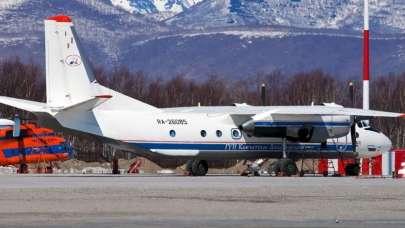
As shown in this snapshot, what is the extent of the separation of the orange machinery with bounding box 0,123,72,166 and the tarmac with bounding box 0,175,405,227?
21593 mm

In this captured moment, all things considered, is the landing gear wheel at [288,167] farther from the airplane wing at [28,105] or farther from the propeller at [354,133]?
the airplane wing at [28,105]

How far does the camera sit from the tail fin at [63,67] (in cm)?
6525

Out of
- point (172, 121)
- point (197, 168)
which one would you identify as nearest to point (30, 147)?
point (197, 168)

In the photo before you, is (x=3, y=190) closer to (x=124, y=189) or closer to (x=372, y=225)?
(x=124, y=189)

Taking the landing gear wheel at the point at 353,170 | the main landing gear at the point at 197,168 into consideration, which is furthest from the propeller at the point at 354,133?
the main landing gear at the point at 197,168

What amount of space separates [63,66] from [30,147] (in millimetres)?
18277

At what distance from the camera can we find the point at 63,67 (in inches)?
2581

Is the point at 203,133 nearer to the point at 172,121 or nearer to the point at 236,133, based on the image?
the point at 172,121

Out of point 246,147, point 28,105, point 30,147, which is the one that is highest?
point 28,105

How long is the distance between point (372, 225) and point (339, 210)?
5819mm

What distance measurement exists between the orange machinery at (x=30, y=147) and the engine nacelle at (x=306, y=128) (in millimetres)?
17478

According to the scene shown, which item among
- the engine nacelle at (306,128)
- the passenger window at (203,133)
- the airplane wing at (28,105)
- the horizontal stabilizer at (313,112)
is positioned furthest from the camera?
the engine nacelle at (306,128)

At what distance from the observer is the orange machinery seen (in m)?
82.5

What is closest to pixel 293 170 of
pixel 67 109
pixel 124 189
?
pixel 67 109
